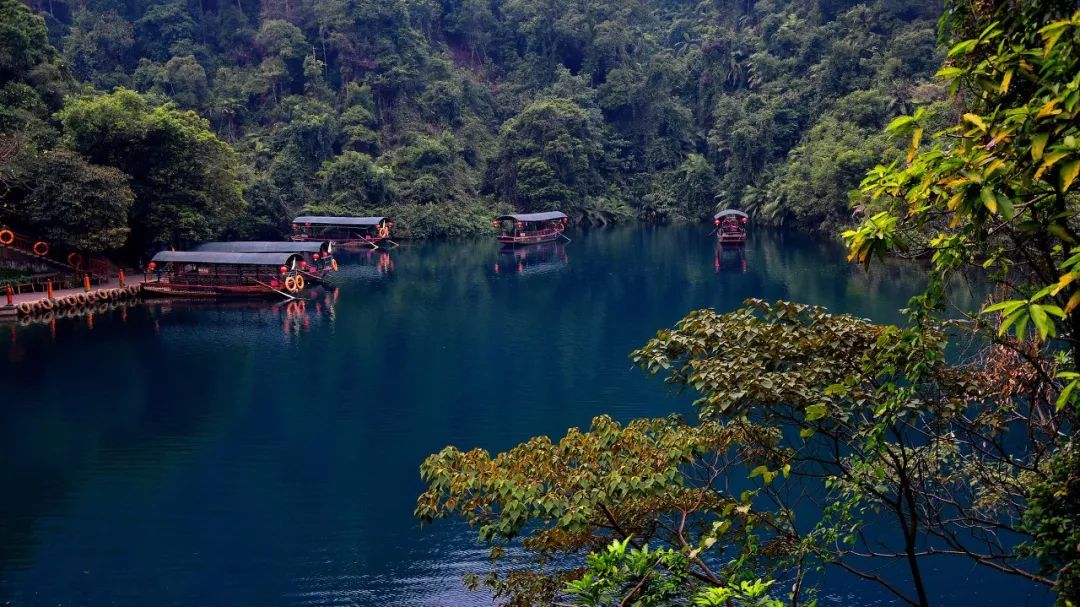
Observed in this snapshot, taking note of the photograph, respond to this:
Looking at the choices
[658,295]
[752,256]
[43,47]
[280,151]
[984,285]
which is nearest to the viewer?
[984,285]

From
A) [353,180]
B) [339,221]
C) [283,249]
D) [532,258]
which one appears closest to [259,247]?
[283,249]

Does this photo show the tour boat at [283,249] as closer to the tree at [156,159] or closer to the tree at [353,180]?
the tree at [156,159]

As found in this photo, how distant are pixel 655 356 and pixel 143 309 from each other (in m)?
26.7

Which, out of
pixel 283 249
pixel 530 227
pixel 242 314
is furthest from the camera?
pixel 530 227

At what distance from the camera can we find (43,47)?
34.5 metres

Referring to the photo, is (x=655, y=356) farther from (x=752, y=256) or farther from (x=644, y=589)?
(x=752, y=256)

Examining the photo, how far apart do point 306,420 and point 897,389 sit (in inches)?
562

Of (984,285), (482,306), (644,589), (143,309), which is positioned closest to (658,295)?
(482,306)

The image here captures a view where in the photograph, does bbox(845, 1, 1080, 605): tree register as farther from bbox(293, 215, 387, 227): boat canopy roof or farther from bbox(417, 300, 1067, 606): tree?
bbox(293, 215, 387, 227): boat canopy roof

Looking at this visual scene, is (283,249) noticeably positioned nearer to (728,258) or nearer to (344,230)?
(344,230)

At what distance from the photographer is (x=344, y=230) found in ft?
158

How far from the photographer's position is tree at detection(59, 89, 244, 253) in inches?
1219

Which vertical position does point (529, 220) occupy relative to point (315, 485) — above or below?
above

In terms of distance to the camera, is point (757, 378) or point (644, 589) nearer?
point (644, 589)
